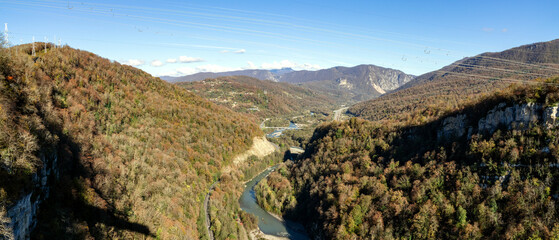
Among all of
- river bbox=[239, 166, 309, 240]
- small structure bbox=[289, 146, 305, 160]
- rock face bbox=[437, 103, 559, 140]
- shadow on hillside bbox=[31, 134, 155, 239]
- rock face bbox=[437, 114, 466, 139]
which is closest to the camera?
shadow on hillside bbox=[31, 134, 155, 239]

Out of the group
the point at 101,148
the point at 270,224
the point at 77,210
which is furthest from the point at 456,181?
the point at 101,148

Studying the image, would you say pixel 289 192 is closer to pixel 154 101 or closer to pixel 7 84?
pixel 154 101

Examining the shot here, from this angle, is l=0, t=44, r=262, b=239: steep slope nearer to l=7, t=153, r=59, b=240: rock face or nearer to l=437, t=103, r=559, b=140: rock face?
l=7, t=153, r=59, b=240: rock face

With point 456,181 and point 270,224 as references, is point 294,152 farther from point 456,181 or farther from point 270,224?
point 456,181

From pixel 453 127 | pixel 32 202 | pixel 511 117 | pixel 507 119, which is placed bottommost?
pixel 32 202

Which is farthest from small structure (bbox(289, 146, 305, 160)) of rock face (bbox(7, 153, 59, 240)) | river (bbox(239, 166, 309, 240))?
rock face (bbox(7, 153, 59, 240))

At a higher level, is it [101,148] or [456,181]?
[101,148]

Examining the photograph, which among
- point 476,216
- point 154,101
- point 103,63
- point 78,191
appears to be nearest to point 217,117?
point 154,101
